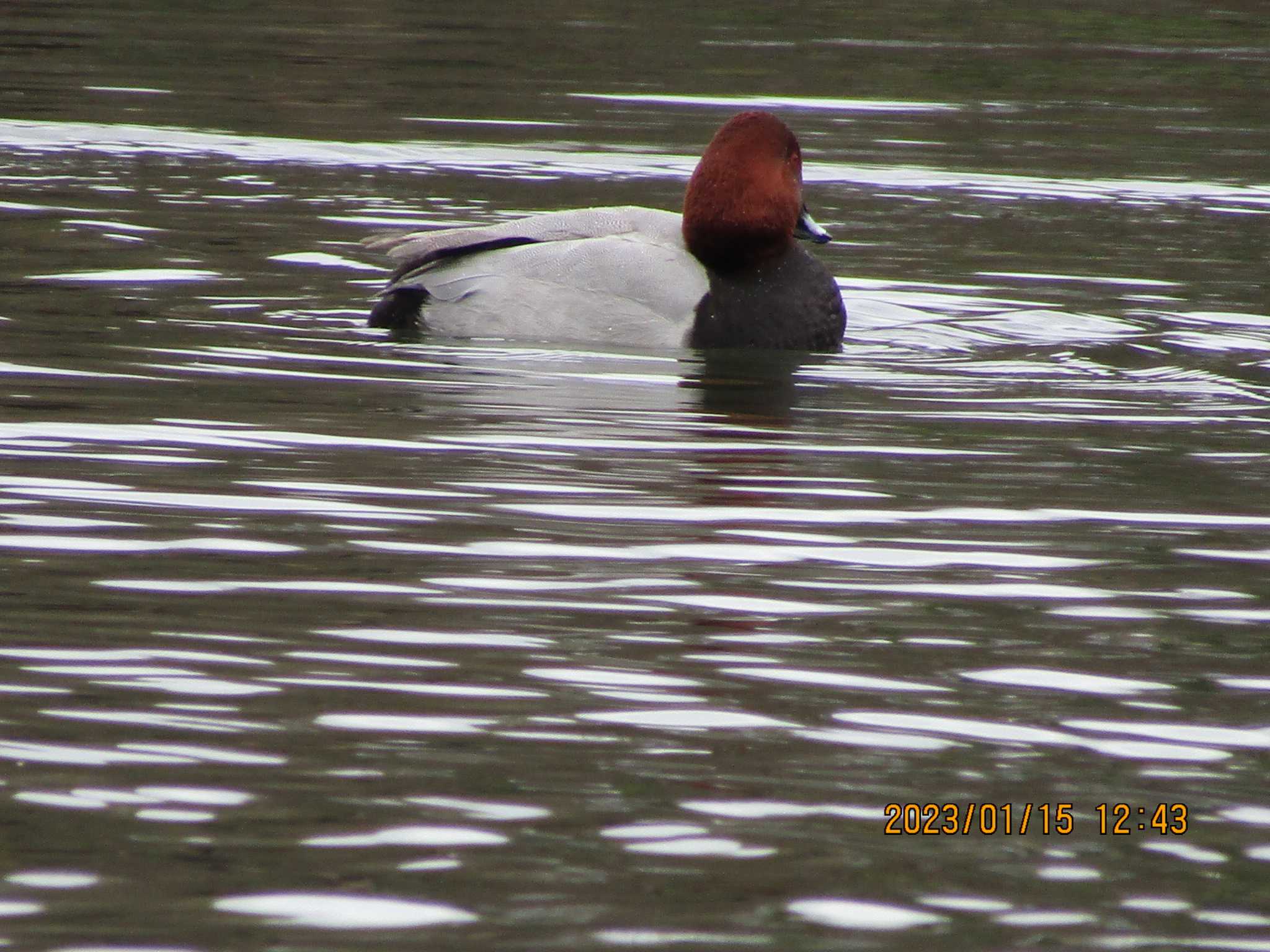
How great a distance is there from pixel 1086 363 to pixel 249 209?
196 inches

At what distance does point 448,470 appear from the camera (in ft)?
20.0

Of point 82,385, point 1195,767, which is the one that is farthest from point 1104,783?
point 82,385

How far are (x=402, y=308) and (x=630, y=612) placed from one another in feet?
13.7

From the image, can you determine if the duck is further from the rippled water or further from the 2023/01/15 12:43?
the 2023/01/15 12:43

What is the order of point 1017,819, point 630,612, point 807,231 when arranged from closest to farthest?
point 1017,819, point 630,612, point 807,231

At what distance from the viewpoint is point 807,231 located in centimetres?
909

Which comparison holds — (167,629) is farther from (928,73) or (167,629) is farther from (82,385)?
(928,73)

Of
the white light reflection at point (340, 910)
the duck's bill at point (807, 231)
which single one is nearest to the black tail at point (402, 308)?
the duck's bill at point (807, 231)

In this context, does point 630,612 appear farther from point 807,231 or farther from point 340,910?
point 807,231

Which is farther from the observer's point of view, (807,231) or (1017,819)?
(807,231)

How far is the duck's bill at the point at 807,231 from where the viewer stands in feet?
29.7

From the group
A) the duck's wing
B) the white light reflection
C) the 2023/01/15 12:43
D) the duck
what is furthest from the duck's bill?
the white light reflection

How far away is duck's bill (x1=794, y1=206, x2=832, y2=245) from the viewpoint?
9.05 m

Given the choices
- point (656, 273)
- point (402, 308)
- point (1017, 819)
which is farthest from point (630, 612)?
point (402, 308)
